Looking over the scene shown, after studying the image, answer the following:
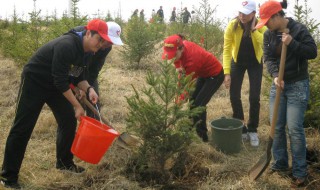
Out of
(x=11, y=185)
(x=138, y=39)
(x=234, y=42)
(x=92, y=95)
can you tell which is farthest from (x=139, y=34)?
(x=11, y=185)

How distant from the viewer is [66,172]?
383 cm

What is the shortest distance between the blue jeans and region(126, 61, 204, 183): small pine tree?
869mm

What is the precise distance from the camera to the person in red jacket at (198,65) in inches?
156

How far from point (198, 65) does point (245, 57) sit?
67cm

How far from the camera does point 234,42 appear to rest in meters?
4.57

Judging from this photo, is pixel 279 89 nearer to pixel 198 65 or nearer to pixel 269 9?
pixel 269 9

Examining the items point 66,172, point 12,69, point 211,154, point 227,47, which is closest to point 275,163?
point 211,154

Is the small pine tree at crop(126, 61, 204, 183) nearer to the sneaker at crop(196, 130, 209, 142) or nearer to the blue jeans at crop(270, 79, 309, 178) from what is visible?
the blue jeans at crop(270, 79, 309, 178)

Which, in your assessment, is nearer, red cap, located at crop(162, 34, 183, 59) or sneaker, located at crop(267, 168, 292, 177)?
sneaker, located at crop(267, 168, 292, 177)

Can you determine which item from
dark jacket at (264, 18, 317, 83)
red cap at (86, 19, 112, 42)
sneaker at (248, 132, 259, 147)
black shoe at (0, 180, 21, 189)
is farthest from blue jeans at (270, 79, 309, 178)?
black shoe at (0, 180, 21, 189)

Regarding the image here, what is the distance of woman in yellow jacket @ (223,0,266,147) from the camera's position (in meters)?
4.37

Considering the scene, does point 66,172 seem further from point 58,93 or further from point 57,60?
point 57,60

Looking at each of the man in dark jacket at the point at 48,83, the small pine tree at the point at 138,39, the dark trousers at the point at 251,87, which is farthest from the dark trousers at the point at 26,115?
the small pine tree at the point at 138,39

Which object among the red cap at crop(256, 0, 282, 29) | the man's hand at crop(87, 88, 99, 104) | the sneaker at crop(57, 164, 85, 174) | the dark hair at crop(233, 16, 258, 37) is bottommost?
the sneaker at crop(57, 164, 85, 174)
